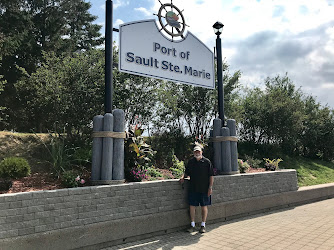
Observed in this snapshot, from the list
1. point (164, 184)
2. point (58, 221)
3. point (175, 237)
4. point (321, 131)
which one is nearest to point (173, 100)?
point (164, 184)

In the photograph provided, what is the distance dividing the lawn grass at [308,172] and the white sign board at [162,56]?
7437mm

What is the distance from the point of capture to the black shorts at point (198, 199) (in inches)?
223

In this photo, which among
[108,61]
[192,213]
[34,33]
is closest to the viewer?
[192,213]

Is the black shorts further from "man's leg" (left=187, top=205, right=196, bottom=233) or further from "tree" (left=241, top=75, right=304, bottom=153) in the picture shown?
"tree" (left=241, top=75, right=304, bottom=153)

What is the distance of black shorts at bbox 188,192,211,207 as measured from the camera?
5.66m

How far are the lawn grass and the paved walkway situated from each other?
5.70 meters

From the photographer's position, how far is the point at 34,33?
2072 cm

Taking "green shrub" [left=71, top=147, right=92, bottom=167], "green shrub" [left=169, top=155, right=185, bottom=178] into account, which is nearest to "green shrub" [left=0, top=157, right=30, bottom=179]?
"green shrub" [left=71, top=147, right=92, bottom=167]

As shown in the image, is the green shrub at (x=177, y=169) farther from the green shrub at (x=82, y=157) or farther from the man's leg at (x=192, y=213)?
the green shrub at (x=82, y=157)

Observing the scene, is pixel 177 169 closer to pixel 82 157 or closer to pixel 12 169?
→ pixel 82 157

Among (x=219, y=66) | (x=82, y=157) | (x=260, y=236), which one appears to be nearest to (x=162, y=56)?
(x=219, y=66)

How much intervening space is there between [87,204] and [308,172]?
1293 centimetres

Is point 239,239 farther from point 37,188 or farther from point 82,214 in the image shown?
point 37,188

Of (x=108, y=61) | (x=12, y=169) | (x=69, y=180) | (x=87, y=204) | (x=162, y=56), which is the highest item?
(x=162, y=56)
